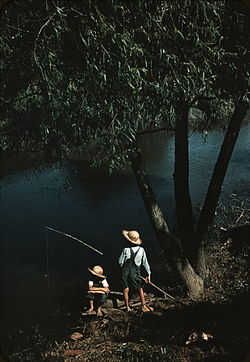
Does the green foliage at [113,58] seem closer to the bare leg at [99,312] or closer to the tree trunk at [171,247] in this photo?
the tree trunk at [171,247]

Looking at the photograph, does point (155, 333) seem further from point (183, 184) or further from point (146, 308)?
point (183, 184)

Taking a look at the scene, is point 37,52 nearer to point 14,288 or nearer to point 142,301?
point 142,301

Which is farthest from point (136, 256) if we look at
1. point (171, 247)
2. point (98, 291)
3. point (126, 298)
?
point (171, 247)

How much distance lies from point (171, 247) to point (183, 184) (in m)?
1.45

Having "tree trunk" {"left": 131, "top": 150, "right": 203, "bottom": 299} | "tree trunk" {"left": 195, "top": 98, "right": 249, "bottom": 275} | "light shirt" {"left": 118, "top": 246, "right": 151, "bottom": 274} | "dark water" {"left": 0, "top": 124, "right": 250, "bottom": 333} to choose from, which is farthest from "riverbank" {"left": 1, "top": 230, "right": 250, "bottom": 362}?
"dark water" {"left": 0, "top": 124, "right": 250, "bottom": 333}

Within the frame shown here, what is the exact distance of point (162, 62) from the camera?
6.50m

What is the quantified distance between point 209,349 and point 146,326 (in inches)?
57.9

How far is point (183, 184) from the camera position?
31.0ft

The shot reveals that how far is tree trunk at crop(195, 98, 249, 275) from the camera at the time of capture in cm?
861

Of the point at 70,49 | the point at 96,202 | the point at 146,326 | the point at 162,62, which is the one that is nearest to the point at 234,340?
the point at 146,326

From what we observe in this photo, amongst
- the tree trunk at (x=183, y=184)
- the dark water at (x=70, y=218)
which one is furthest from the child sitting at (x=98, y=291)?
the tree trunk at (x=183, y=184)

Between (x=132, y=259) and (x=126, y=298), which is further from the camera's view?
(x=126, y=298)

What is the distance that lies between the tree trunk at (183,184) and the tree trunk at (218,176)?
9.6 inches

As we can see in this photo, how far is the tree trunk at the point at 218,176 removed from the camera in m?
8.61
